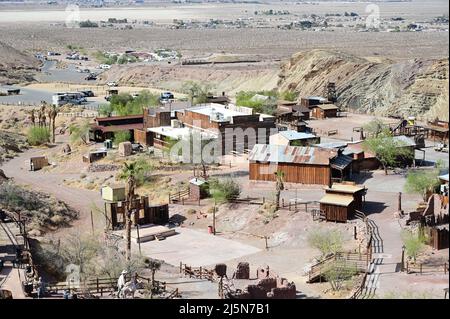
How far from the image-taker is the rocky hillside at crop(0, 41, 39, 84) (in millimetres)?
99625

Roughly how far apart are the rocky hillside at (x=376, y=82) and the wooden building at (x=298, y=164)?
16.7 meters

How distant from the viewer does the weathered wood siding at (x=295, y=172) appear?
3809 centimetres

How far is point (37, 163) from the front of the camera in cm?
4988

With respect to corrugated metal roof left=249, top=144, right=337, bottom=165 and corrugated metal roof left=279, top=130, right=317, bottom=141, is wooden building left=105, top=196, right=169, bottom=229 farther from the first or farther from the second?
corrugated metal roof left=279, top=130, right=317, bottom=141

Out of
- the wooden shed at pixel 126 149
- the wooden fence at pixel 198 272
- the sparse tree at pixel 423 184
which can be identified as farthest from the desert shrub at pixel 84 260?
the wooden shed at pixel 126 149

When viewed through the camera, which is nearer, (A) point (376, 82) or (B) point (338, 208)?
(B) point (338, 208)

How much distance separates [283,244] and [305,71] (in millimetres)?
Result: 47945

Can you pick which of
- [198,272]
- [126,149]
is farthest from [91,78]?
[198,272]

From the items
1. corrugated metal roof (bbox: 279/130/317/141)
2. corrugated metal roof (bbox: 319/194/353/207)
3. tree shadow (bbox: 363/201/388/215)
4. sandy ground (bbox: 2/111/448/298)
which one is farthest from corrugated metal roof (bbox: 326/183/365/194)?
corrugated metal roof (bbox: 279/130/317/141)

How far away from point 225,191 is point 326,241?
9.21 m

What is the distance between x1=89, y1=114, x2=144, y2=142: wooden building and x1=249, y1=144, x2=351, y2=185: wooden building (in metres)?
15.5

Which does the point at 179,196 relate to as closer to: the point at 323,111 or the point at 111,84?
the point at 323,111

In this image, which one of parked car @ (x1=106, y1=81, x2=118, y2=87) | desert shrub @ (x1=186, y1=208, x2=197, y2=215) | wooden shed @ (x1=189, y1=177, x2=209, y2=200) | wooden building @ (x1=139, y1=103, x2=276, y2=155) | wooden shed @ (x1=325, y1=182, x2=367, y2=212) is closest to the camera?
wooden shed @ (x1=325, y1=182, x2=367, y2=212)
